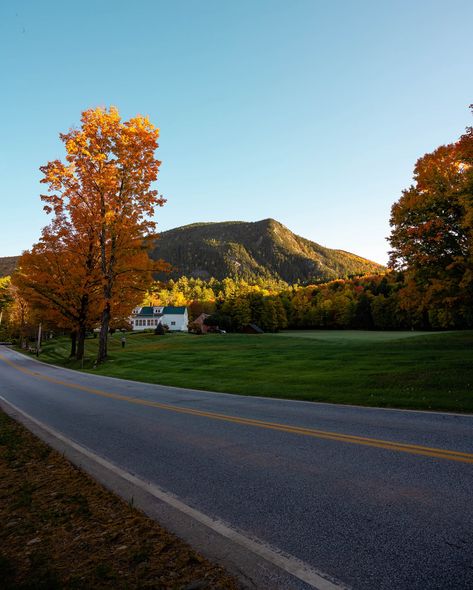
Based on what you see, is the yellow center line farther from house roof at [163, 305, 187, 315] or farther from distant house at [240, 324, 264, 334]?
house roof at [163, 305, 187, 315]

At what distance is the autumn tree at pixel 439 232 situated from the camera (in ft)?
62.7

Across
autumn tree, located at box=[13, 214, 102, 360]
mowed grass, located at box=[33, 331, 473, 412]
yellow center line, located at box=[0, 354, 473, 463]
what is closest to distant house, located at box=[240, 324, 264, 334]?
autumn tree, located at box=[13, 214, 102, 360]

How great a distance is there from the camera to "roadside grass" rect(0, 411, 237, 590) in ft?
9.52

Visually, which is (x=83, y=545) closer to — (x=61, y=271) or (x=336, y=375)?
(x=336, y=375)

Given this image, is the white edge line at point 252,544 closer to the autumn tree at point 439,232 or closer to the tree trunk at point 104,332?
the autumn tree at point 439,232

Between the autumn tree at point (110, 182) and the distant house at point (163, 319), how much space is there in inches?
2781

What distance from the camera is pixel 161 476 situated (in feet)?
17.6

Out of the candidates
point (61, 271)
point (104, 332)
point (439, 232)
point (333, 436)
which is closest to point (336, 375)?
point (333, 436)

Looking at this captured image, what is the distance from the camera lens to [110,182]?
77.5 feet

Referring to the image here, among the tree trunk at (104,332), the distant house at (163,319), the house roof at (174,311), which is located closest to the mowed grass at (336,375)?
the tree trunk at (104,332)

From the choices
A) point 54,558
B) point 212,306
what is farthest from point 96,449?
point 212,306

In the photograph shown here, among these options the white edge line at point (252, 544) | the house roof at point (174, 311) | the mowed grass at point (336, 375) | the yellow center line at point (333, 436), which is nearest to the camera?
the white edge line at point (252, 544)

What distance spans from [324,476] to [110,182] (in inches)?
895

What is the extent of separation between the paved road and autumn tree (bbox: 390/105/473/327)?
41.3ft
